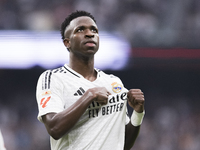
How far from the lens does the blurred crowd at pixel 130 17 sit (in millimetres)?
8188

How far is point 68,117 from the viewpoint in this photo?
2.06 m

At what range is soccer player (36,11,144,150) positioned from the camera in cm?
210

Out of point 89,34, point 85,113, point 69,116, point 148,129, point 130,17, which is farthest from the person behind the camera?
point 130,17

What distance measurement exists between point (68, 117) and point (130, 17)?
680 cm

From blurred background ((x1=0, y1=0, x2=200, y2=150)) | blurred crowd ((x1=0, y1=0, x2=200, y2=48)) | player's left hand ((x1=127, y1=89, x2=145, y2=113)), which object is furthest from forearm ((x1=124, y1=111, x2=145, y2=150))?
blurred crowd ((x1=0, y1=0, x2=200, y2=48))

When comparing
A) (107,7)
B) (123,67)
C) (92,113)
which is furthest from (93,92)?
(107,7)

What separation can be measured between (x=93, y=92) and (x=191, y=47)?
6.38 metres

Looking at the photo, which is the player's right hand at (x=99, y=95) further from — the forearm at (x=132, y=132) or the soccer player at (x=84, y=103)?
the forearm at (x=132, y=132)

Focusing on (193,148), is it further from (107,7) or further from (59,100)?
(59,100)

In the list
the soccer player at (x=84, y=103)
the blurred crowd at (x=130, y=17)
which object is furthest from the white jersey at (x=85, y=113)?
the blurred crowd at (x=130, y=17)

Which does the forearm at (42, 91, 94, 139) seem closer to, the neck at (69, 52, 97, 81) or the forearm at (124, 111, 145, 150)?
the neck at (69, 52, 97, 81)

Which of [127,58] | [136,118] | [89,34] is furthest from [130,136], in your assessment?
[127,58]

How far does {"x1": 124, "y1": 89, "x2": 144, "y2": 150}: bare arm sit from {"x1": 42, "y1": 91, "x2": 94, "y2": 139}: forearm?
0.34 meters

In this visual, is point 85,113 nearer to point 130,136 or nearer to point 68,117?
point 68,117
